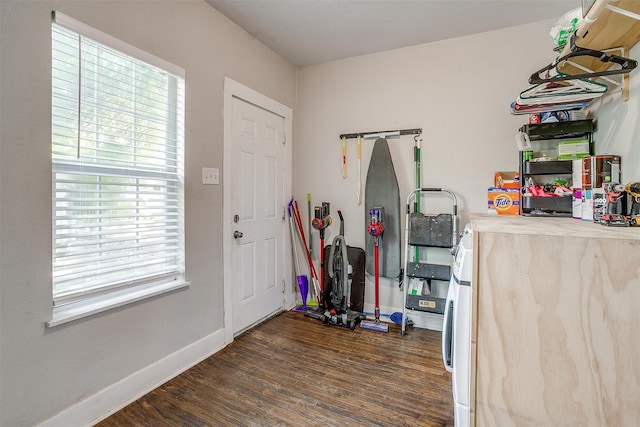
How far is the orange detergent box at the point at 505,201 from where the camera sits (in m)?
2.08

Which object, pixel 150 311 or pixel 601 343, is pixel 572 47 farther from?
pixel 150 311

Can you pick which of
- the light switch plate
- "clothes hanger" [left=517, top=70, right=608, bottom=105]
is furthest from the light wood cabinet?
the light switch plate

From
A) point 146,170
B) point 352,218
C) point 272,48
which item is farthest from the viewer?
point 352,218

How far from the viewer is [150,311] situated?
6.17ft

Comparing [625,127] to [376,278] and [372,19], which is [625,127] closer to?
[372,19]

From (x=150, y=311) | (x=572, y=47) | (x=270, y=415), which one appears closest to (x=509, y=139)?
(x=572, y=47)

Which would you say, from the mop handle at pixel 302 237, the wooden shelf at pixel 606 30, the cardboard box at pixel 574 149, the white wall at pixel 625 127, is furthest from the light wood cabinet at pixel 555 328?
the mop handle at pixel 302 237

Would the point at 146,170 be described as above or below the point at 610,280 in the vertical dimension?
above

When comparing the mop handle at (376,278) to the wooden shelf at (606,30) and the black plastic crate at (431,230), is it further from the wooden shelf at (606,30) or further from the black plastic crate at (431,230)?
the wooden shelf at (606,30)

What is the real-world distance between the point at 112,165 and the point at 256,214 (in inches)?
50.4

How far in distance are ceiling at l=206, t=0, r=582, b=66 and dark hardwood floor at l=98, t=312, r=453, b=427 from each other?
8.40ft

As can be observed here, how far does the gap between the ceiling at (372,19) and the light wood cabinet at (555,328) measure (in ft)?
6.67

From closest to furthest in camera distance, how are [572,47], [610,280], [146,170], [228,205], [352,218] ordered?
[610,280]
[572,47]
[146,170]
[228,205]
[352,218]

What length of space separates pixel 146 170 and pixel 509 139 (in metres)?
2.72
